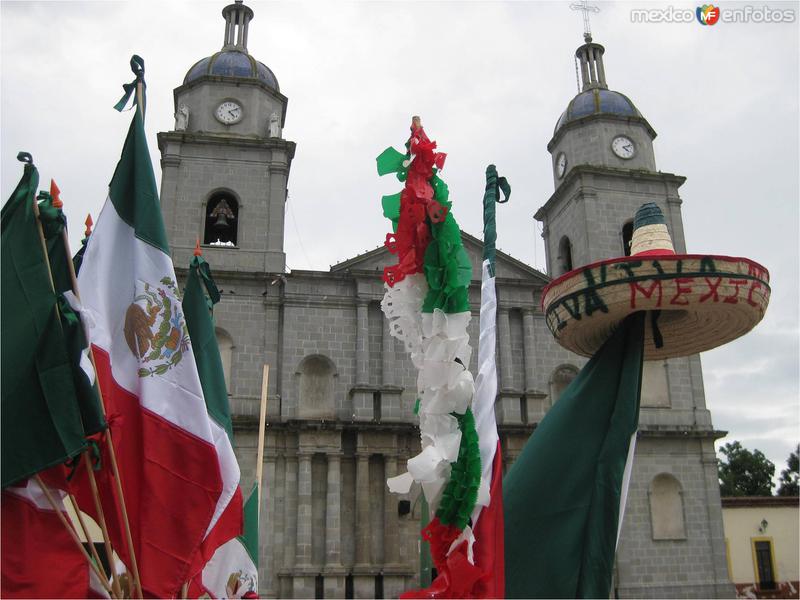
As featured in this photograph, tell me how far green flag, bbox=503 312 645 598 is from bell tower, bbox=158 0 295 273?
15.5m

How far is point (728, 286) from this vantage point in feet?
17.6

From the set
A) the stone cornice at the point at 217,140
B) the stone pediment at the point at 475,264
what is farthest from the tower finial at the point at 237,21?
the stone pediment at the point at 475,264

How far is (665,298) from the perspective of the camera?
5430mm

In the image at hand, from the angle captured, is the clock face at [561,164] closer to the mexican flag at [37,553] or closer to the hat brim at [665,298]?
the hat brim at [665,298]

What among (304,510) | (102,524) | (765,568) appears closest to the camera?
(102,524)

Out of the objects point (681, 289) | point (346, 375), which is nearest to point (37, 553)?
point (681, 289)

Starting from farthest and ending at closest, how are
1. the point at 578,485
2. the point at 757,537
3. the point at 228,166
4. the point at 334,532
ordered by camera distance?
the point at 757,537, the point at 228,166, the point at 334,532, the point at 578,485

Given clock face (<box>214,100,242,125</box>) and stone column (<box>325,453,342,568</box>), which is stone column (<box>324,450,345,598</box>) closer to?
stone column (<box>325,453,342,568</box>)

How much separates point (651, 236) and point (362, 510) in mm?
14236

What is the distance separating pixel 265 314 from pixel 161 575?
15.0 metres

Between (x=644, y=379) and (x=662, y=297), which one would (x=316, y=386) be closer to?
(x=644, y=379)

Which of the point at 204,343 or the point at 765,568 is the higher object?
the point at 204,343

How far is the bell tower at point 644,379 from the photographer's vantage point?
66.7 feet

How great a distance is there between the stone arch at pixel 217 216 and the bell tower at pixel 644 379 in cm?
967
